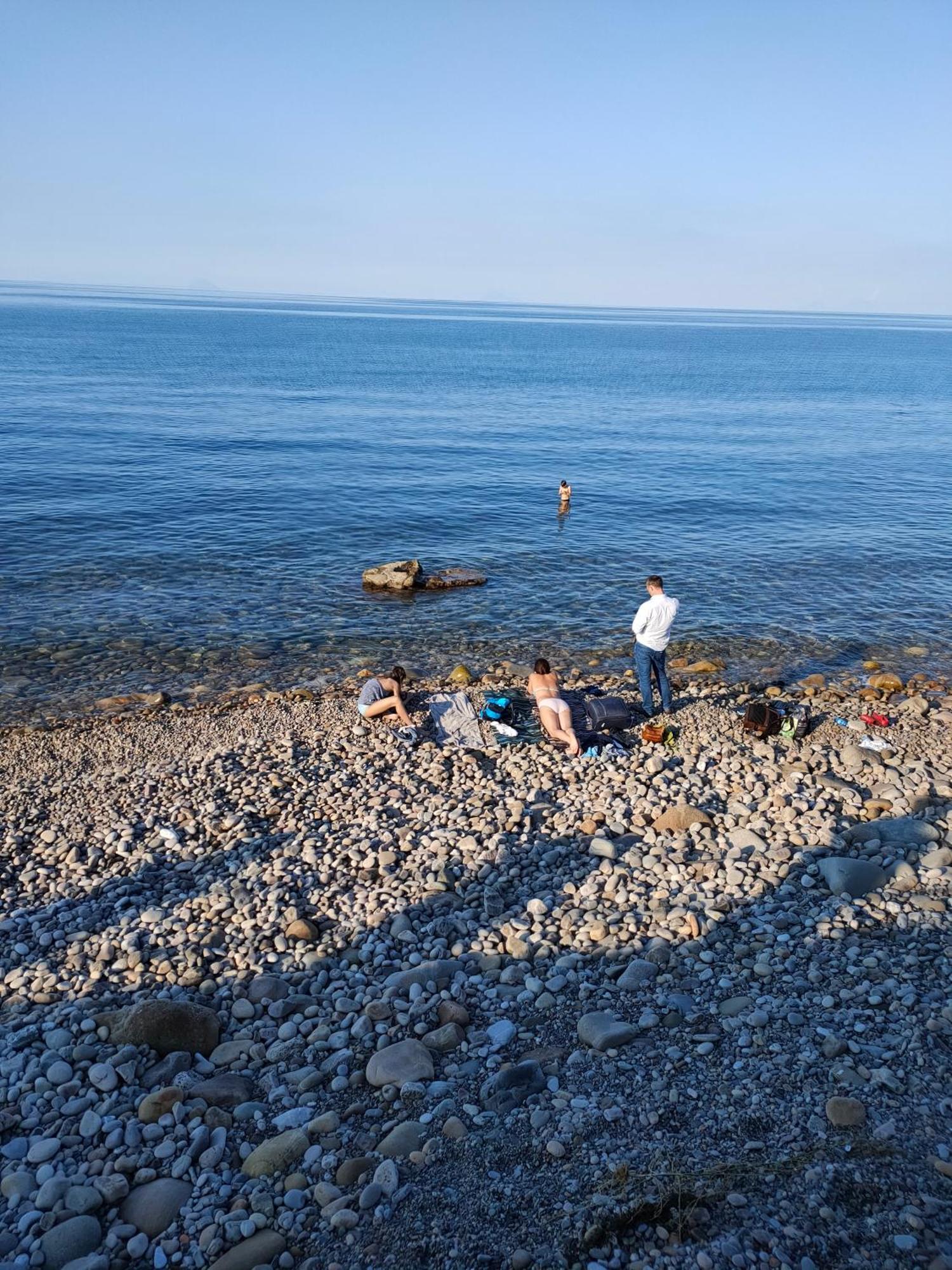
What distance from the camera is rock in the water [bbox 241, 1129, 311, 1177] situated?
719 cm

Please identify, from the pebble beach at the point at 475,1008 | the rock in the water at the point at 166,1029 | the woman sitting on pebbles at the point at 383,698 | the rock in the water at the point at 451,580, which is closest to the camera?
the pebble beach at the point at 475,1008

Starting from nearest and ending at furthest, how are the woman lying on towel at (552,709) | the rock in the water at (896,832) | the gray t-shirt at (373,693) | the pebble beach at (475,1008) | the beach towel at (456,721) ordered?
the pebble beach at (475,1008)
the rock in the water at (896,832)
the woman lying on towel at (552,709)
the beach towel at (456,721)
the gray t-shirt at (373,693)

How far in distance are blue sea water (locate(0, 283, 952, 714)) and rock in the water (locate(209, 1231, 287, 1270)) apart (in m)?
13.8

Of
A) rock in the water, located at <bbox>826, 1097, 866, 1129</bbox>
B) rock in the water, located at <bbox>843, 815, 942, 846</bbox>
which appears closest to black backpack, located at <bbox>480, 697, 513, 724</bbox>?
rock in the water, located at <bbox>843, 815, 942, 846</bbox>

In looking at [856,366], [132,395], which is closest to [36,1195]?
[132,395]

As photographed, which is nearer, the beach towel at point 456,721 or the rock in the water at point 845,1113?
the rock in the water at point 845,1113

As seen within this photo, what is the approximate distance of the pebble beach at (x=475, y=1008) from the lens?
6.60 metres

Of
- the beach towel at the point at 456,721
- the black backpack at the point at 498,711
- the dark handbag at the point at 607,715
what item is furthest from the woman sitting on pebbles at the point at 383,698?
the dark handbag at the point at 607,715

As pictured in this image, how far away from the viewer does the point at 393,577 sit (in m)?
25.6

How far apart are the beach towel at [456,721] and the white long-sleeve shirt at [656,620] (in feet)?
11.6

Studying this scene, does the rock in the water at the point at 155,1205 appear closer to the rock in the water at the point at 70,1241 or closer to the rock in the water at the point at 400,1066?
the rock in the water at the point at 70,1241

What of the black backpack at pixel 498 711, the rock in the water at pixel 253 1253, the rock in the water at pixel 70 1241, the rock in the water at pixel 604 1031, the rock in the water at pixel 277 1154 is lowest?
the rock in the water at pixel 70 1241

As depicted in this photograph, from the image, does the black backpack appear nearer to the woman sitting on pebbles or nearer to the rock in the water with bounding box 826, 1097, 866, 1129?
the woman sitting on pebbles

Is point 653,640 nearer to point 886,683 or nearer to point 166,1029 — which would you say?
point 886,683
